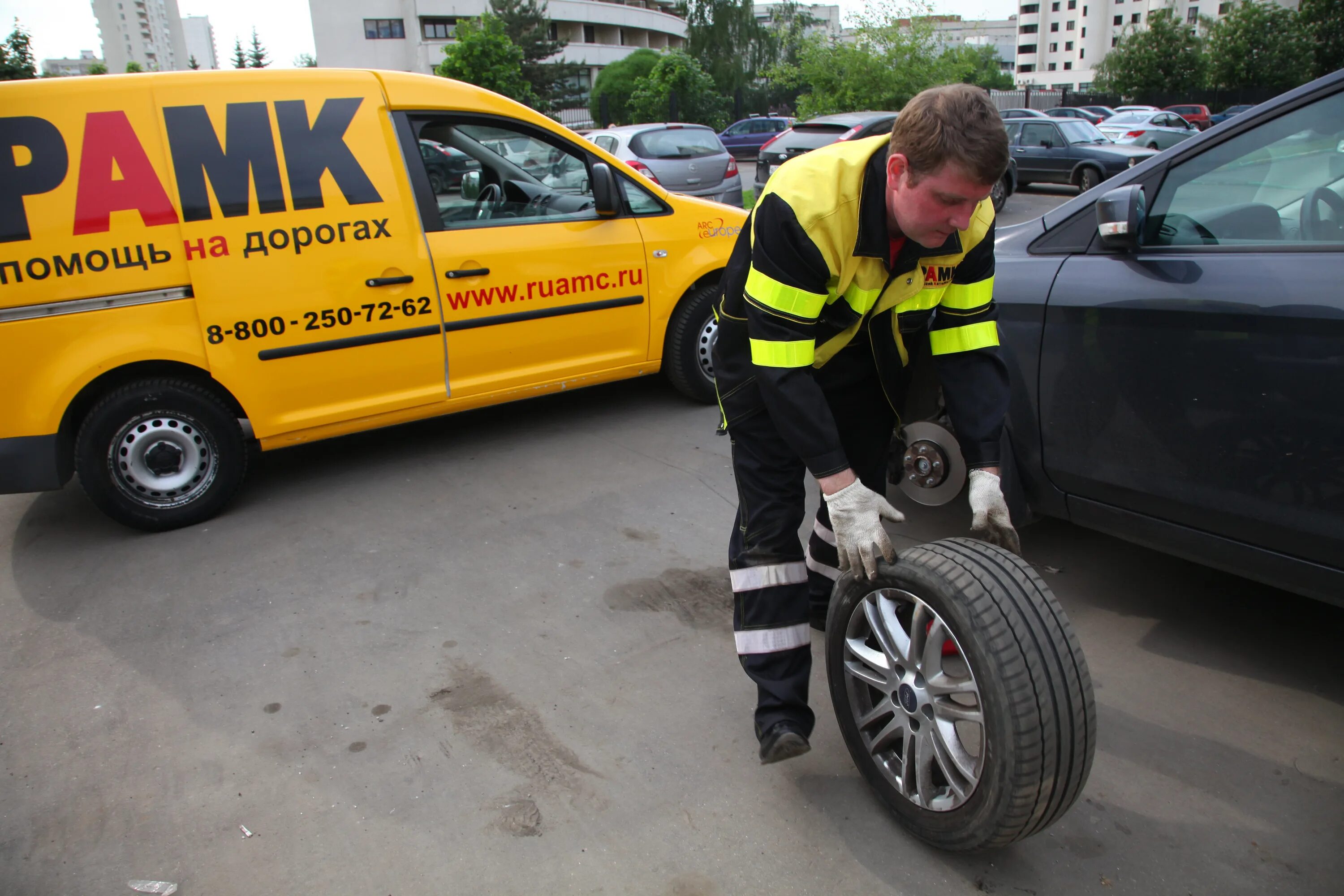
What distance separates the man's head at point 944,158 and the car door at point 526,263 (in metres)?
2.88

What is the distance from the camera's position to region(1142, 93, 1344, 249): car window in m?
2.59

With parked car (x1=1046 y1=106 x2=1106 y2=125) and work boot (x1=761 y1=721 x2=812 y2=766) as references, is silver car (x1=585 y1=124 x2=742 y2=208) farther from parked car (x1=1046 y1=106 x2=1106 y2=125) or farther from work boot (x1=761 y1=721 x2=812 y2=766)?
parked car (x1=1046 y1=106 x2=1106 y2=125)

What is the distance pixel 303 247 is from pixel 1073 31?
120 metres

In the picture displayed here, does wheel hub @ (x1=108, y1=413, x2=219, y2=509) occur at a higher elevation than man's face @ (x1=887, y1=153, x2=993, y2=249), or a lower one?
lower

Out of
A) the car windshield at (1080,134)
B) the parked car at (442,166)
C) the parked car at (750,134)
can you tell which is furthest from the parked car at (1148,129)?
the parked car at (442,166)

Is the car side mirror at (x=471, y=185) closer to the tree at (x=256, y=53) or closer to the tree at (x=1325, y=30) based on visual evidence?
the tree at (x=1325, y=30)

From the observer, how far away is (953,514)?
4070 millimetres

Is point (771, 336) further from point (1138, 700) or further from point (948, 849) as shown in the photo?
point (1138, 700)

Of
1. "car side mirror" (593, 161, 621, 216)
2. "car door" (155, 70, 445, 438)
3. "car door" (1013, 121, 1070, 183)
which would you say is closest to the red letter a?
"car door" (155, 70, 445, 438)

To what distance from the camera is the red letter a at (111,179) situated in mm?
3746

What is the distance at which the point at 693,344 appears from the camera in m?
5.43

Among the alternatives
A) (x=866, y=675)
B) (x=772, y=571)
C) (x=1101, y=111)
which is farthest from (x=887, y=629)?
(x=1101, y=111)

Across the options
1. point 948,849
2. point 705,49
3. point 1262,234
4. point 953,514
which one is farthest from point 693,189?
point 705,49

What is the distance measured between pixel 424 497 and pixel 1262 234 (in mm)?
3490
